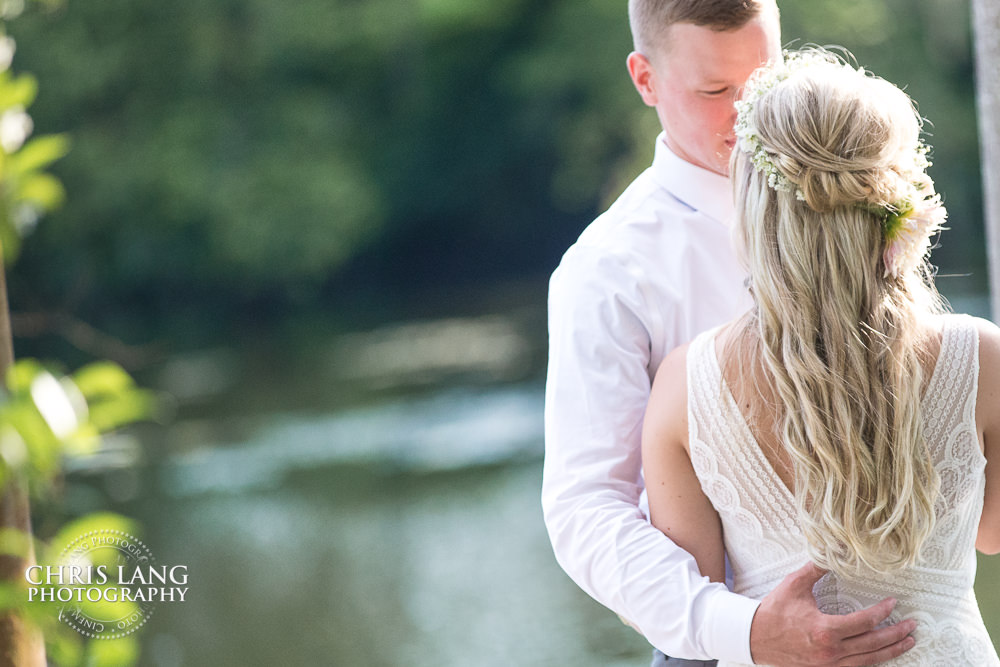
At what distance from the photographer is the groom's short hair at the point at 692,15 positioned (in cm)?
206

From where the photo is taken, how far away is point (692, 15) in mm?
2078

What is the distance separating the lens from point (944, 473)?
1.66 meters

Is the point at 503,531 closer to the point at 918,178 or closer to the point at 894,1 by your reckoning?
the point at 918,178

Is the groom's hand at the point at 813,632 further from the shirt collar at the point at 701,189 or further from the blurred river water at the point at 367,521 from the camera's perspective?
the blurred river water at the point at 367,521

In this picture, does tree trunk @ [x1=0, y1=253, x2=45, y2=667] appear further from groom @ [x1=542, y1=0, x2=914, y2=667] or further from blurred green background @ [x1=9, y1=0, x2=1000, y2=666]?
blurred green background @ [x1=9, y1=0, x2=1000, y2=666]

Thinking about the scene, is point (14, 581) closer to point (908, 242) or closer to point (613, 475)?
point (613, 475)

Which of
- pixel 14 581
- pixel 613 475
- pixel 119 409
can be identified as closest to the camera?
pixel 119 409

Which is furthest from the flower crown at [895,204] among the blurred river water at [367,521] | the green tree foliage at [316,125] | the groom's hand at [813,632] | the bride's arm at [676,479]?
the green tree foliage at [316,125]

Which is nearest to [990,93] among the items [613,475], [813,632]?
[613,475]

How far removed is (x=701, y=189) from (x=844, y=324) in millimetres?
597

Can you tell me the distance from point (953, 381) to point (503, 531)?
26.4ft

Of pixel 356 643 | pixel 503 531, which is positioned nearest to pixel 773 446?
pixel 356 643

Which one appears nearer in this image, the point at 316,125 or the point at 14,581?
the point at 14,581

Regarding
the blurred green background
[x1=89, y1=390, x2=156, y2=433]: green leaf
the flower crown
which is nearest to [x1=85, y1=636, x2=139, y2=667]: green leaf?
[x1=89, y1=390, x2=156, y2=433]: green leaf
